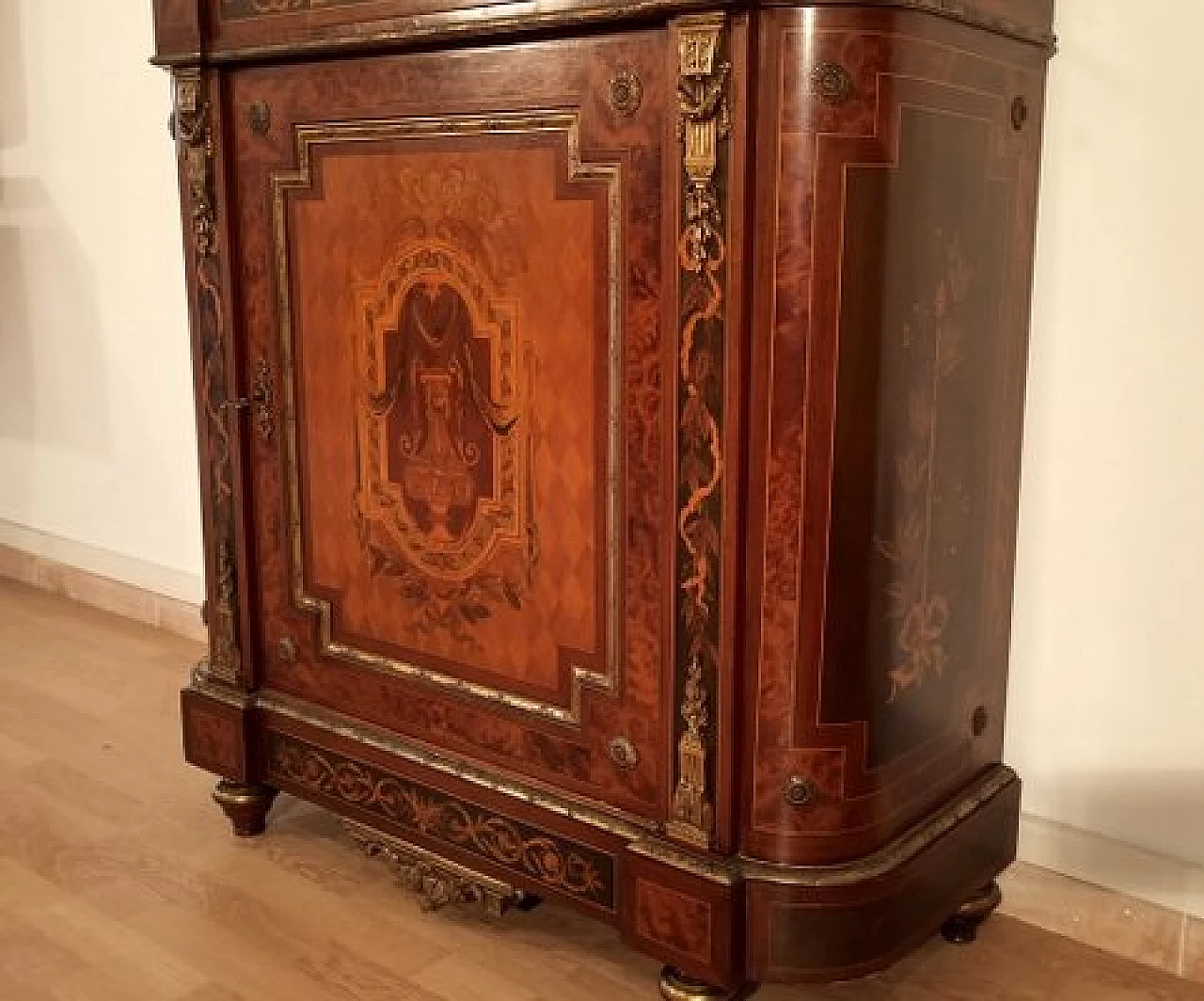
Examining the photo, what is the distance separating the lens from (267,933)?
181 centimetres

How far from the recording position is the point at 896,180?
1.33m

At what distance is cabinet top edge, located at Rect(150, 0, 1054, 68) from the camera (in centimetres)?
Result: 134

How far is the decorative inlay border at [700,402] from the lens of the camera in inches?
51.3

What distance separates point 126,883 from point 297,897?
0.26 metres

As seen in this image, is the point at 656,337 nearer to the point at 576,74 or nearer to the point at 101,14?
the point at 576,74

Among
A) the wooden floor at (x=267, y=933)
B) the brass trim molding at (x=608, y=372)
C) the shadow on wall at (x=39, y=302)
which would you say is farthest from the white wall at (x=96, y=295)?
the brass trim molding at (x=608, y=372)

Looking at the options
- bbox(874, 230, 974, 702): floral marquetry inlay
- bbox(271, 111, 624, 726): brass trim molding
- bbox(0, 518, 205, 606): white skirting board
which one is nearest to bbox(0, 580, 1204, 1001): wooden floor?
bbox(271, 111, 624, 726): brass trim molding

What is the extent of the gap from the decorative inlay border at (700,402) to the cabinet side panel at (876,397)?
0.14 ft

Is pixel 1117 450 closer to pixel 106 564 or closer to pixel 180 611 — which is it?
pixel 180 611

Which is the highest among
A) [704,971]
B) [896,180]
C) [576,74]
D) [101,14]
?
[101,14]

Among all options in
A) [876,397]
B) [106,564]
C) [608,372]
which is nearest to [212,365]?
[608,372]

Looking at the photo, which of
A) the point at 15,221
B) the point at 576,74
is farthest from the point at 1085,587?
the point at 15,221

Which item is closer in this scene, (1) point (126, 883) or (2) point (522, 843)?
(2) point (522, 843)

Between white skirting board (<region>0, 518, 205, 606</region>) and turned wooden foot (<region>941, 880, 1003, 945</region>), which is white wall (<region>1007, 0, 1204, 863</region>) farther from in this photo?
white skirting board (<region>0, 518, 205, 606</region>)
